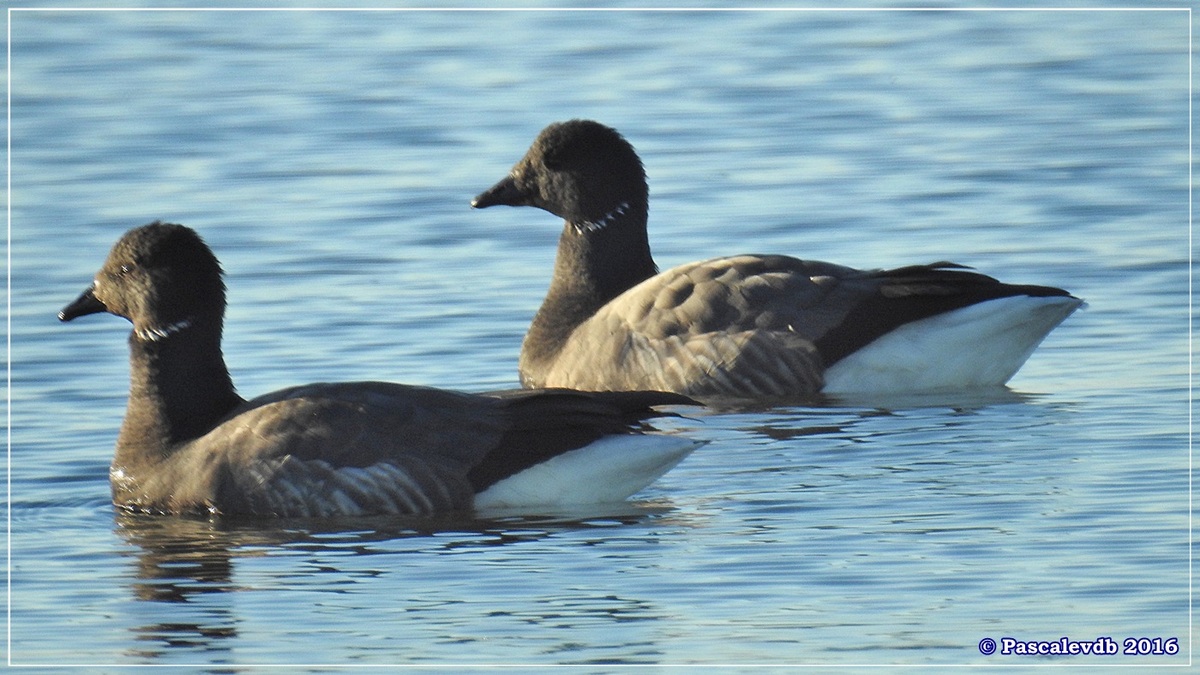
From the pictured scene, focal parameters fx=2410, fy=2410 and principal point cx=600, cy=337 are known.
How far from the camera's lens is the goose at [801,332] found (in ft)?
47.5

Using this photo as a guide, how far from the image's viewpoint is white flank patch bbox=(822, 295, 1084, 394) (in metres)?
14.4

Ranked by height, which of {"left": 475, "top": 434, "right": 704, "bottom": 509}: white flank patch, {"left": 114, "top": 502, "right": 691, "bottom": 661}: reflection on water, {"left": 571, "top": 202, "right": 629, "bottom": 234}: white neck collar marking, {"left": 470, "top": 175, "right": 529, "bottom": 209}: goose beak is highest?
{"left": 470, "top": 175, "right": 529, "bottom": 209}: goose beak

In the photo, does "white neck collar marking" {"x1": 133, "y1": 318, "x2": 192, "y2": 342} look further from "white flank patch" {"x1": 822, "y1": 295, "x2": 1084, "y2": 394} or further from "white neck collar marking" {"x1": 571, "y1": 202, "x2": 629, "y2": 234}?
"white flank patch" {"x1": 822, "y1": 295, "x2": 1084, "y2": 394}

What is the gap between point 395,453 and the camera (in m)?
11.6

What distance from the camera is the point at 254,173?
20.6 m

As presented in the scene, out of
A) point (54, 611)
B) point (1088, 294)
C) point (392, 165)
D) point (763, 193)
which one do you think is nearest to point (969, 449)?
point (1088, 294)

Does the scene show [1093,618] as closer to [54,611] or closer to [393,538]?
[393,538]

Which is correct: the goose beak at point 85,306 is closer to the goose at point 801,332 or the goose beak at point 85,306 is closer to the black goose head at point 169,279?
the black goose head at point 169,279

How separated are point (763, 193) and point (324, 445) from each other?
8.50 m

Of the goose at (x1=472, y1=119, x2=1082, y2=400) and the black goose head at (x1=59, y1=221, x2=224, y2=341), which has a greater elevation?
the black goose head at (x1=59, y1=221, x2=224, y2=341)

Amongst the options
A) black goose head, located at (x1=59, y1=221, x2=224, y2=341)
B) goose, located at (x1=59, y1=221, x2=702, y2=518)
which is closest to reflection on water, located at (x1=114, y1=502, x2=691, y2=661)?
goose, located at (x1=59, y1=221, x2=702, y2=518)

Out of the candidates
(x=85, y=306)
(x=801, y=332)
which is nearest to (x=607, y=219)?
(x=801, y=332)

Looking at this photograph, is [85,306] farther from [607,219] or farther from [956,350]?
[956,350]

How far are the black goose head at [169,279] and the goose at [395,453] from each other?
0.49 metres
